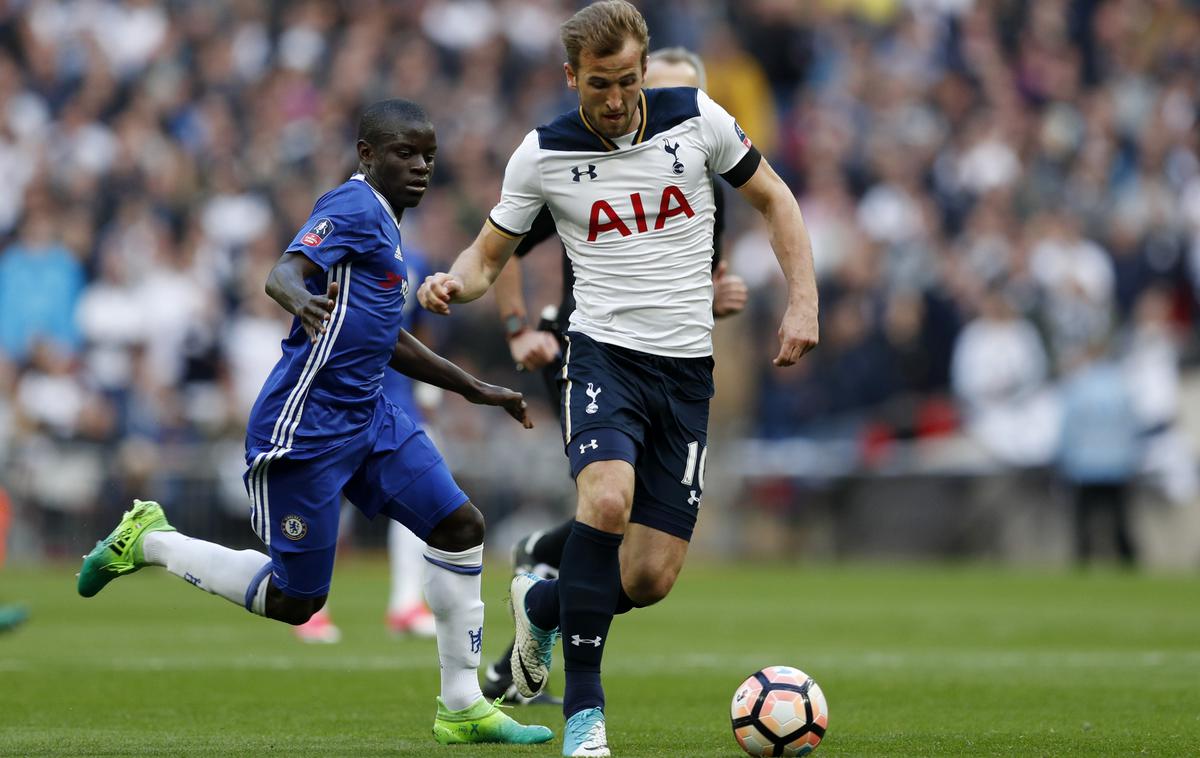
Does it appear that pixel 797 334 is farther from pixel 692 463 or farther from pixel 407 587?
pixel 407 587

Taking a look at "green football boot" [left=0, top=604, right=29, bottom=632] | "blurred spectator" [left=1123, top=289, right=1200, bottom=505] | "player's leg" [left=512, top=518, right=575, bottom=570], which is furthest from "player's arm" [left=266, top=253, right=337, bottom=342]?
"blurred spectator" [left=1123, top=289, right=1200, bottom=505]

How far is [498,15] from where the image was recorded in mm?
23266

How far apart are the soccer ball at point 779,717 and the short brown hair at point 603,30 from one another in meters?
2.25

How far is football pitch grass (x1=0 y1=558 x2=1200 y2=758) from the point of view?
686 centimetres

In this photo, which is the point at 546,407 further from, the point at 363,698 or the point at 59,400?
the point at 363,698

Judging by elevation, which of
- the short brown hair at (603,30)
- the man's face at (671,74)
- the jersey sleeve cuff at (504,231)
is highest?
the man's face at (671,74)

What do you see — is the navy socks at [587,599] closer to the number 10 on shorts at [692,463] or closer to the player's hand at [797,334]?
the number 10 on shorts at [692,463]

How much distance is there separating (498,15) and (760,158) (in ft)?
55.6

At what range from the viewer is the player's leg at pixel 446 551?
6.77 meters

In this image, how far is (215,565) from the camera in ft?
23.0

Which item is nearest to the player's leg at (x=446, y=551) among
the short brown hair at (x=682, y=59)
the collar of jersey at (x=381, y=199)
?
the collar of jersey at (x=381, y=199)

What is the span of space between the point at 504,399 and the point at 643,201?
2.95ft

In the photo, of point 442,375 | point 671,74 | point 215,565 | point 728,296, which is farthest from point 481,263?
point 671,74

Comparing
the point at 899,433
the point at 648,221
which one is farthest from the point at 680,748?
the point at 899,433
